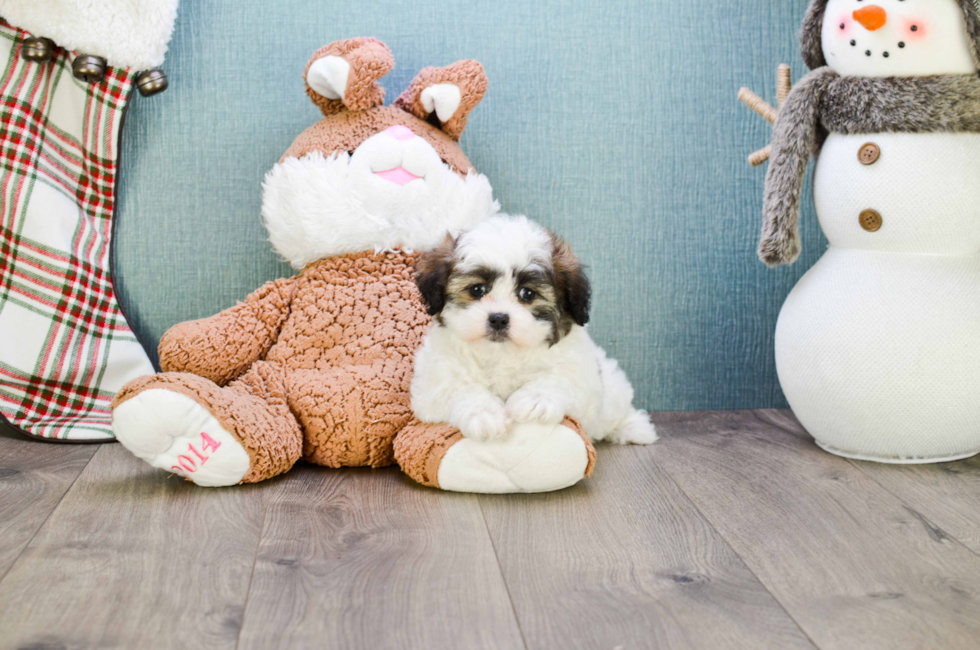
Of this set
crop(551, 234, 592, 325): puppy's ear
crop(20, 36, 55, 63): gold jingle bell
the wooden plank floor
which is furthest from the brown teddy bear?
crop(20, 36, 55, 63): gold jingle bell

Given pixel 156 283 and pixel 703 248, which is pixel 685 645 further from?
pixel 156 283

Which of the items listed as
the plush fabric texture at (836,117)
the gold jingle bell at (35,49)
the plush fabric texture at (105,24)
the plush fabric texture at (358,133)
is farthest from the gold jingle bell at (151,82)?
the plush fabric texture at (836,117)

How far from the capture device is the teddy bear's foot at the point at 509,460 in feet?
4.79

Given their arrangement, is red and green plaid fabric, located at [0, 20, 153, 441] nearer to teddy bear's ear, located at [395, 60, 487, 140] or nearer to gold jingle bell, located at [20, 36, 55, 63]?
gold jingle bell, located at [20, 36, 55, 63]

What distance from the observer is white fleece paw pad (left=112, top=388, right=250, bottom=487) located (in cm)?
142

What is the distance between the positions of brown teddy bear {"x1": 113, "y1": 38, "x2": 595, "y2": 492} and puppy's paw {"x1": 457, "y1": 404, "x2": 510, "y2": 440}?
0.06 m

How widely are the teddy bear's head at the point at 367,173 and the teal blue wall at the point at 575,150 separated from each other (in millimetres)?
207

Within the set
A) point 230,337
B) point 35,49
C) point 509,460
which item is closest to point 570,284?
point 509,460

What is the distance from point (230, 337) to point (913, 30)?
147 centimetres

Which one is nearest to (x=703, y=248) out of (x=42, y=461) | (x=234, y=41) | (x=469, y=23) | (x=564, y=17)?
(x=564, y=17)

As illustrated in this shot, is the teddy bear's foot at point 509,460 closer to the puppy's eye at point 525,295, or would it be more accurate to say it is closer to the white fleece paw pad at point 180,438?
the puppy's eye at point 525,295

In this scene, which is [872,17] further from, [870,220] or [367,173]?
[367,173]

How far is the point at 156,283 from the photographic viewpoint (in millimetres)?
1982

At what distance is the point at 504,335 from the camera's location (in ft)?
4.68
